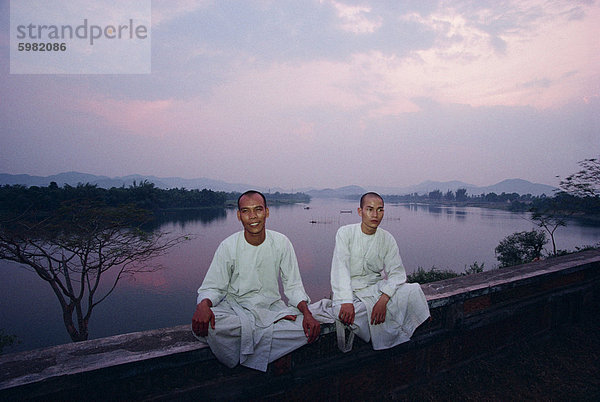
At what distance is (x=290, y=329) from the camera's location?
1956 mm

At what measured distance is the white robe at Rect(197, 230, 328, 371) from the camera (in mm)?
1831

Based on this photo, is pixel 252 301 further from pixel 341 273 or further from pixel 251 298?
pixel 341 273

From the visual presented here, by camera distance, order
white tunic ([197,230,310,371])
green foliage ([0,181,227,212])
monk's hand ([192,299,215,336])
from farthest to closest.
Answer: green foliage ([0,181,227,212]) < white tunic ([197,230,310,371]) < monk's hand ([192,299,215,336])

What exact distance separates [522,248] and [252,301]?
2377 centimetres

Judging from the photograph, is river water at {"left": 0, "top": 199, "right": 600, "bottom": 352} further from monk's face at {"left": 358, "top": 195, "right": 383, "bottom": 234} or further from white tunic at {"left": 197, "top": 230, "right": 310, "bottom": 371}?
monk's face at {"left": 358, "top": 195, "right": 383, "bottom": 234}

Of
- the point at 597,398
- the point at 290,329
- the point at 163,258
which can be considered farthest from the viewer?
the point at 163,258

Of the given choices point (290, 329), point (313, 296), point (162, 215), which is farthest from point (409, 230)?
point (290, 329)

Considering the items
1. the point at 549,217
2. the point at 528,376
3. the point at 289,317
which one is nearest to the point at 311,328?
the point at 289,317

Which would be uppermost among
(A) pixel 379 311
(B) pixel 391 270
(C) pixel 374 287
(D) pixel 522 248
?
(B) pixel 391 270

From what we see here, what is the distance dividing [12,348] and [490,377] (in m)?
19.7

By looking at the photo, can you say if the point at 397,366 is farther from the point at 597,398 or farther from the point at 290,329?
the point at 597,398

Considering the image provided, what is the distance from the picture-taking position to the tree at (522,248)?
19.1m

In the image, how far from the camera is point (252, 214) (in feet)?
7.00

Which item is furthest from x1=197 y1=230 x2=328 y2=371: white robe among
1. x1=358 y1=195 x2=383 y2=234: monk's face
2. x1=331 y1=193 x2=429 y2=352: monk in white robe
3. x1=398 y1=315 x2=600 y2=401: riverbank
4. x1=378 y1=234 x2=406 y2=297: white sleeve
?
x1=398 y1=315 x2=600 y2=401: riverbank
